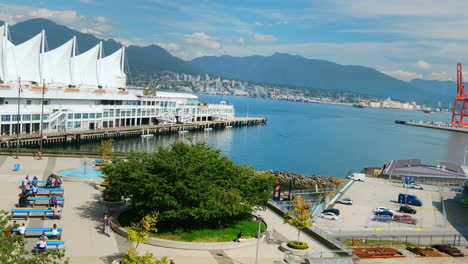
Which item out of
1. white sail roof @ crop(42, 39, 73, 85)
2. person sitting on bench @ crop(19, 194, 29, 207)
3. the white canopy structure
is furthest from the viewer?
white sail roof @ crop(42, 39, 73, 85)

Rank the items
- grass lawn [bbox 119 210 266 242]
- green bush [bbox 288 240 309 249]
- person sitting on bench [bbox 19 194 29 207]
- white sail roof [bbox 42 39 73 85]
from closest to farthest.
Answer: green bush [bbox 288 240 309 249] < grass lawn [bbox 119 210 266 242] < person sitting on bench [bbox 19 194 29 207] < white sail roof [bbox 42 39 73 85]

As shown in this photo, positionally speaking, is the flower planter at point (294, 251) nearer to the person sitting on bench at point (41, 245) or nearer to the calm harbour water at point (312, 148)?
the person sitting on bench at point (41, 245)

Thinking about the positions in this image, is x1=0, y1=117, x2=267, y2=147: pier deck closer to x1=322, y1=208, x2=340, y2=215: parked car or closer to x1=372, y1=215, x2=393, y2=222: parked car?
x1=322, y1=208, x2=340, y2=215: parked car

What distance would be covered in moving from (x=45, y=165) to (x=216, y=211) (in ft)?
61.7

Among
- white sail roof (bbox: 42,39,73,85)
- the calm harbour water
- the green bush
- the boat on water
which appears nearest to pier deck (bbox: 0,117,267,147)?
the boat on water

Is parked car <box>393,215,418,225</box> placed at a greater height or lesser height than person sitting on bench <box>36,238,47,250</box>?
lesser

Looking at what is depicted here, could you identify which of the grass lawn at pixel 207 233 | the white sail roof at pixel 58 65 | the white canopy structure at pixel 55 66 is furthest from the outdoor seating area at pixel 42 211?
the white sail roof at pixel 58 65

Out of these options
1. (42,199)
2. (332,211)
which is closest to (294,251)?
(332,211)

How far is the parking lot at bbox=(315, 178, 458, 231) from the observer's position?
25922 mm

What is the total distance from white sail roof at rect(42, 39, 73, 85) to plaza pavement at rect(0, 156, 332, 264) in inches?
1941

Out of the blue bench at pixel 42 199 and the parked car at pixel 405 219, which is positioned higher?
the blue bench at pixel 42 199

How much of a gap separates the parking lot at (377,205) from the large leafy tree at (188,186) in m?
6.12

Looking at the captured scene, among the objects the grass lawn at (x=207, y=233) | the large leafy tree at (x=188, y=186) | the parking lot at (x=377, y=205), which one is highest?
the large leafy tree at (x=188, y=186)

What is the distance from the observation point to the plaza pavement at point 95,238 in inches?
645
